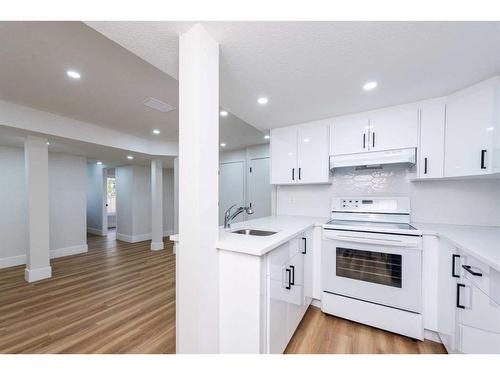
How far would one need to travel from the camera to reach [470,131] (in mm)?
1793

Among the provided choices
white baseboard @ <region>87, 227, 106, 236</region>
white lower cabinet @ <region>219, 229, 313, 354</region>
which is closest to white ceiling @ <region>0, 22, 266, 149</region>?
white lower cabinet @ <region>219, 229, 313, 354</region>

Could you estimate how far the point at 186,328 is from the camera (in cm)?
115

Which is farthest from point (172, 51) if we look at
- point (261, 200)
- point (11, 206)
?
point (11, 206)

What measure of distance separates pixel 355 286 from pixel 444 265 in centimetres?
71

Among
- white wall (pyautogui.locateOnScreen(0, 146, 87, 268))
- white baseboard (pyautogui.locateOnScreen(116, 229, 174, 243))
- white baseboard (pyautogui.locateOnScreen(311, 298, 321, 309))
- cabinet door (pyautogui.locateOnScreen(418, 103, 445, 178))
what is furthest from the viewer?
white baseboard (pyautogui.locateOnScreen(116, 229, 174, 243))

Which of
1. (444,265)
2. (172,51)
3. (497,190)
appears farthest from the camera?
(497,190)

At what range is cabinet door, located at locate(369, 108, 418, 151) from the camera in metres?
2.11

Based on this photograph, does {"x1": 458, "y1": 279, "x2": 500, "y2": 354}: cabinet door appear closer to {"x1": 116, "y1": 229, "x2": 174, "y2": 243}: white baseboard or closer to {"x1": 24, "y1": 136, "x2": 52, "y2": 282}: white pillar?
{"x1": 24, "y1": 136, "x2": 52, "y2": 282}: white pillar

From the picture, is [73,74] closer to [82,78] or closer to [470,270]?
[82,78]

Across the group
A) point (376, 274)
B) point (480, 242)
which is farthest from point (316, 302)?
point (480, 242)

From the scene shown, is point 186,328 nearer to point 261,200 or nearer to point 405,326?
point 405,326

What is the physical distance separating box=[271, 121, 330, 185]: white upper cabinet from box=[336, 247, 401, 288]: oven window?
36.5 inches

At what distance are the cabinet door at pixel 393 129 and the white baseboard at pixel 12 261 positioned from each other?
6.00 m

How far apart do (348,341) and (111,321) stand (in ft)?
7.30
